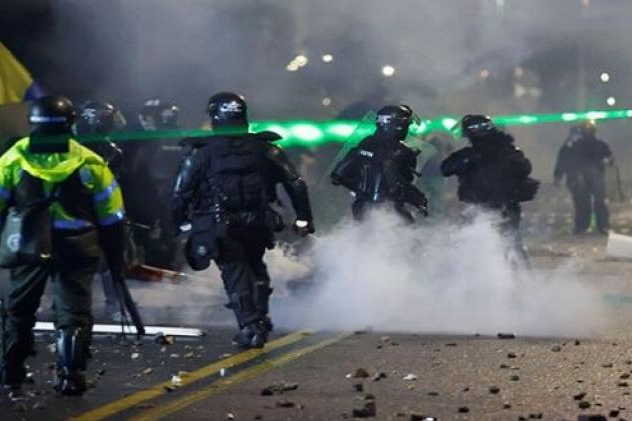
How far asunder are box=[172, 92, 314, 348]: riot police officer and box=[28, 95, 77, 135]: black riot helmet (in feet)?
6.16

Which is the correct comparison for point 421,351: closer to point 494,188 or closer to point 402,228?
point 402,228

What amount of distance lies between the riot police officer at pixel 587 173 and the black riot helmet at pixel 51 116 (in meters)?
15.4

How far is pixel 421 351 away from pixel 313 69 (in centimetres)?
1098

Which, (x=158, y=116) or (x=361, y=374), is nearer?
(x=361, y=374)

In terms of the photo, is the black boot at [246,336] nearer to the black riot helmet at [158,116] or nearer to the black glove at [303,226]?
the black glove at [303,226]

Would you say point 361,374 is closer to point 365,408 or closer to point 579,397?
point 365,408

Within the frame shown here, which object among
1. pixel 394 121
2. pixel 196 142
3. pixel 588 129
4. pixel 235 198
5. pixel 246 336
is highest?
pixel 588 129

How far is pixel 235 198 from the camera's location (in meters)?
9.72

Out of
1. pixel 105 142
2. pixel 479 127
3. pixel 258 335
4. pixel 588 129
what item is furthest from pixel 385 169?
pixel 588 129

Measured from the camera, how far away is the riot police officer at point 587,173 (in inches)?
886

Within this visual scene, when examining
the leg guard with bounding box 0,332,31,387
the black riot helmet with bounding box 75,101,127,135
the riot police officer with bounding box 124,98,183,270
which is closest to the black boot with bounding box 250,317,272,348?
the leg guard with bounding box 0,332,31,387

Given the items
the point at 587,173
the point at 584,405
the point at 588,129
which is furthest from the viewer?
the point at 587,173

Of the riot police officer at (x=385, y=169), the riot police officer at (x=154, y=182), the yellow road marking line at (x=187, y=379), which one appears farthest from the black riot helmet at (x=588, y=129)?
the yellow road marking line at (x=187, y=379)

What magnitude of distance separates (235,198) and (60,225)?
2.02 metres
